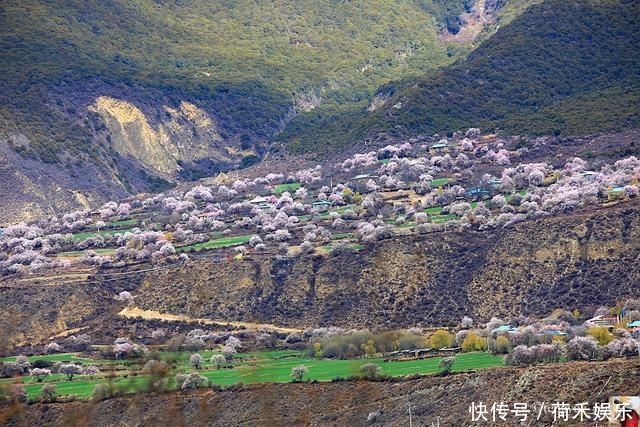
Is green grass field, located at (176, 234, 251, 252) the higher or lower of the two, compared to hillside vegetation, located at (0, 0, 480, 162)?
lower

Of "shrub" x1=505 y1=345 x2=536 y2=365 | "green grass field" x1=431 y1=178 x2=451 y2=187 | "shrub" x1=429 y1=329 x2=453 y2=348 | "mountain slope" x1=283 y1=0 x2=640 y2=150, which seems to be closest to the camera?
"shrub" x1=505 y1=345 x2=536 y2=365

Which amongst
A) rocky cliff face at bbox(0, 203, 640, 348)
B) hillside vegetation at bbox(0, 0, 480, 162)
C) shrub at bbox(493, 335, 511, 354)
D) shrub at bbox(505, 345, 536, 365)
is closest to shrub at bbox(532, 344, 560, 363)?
shrub at bbox(505, 345, 536, 365)

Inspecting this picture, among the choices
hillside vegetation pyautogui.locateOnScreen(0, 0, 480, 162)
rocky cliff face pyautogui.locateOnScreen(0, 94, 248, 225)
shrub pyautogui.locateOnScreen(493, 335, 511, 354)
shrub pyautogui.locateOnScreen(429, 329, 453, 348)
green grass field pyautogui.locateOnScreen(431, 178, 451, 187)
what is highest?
hillside vegetation pyautogui.locateOnScreen(0, 0, 480, 162)

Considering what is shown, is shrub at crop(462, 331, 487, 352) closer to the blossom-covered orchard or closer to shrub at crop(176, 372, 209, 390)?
shrub at crop(176, 372, 209, 390)

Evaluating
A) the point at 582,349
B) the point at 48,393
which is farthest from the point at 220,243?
the point at 48,393

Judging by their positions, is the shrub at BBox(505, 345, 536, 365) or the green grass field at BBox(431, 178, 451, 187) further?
the green grass field at BBox(431, 178, 451, 187)

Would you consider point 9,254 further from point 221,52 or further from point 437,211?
point 221,52

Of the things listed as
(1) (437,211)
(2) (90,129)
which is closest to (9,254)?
(1) (437,211)

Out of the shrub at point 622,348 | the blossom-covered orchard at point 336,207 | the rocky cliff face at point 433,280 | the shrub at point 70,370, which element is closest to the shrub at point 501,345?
the shrub at point 622,348

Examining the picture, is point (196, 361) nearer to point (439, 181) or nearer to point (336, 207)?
point (336, 207)
